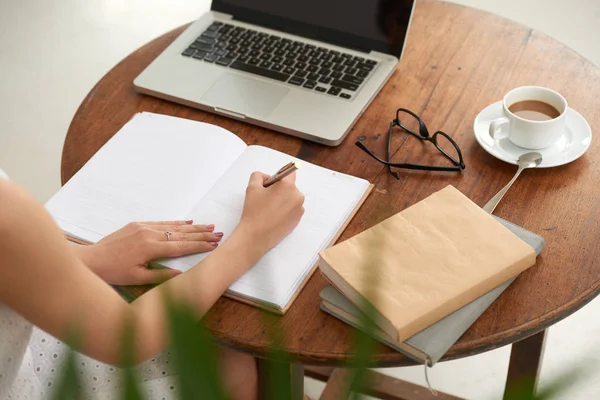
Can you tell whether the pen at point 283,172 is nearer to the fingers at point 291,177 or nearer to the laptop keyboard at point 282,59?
the fingers at point 291,177

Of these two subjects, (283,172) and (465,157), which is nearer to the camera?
(283,172)

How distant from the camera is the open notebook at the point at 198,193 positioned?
96cm

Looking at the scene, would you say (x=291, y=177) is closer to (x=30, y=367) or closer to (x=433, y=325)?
(x=433, y=325)

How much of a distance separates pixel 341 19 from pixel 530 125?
1.41 ft

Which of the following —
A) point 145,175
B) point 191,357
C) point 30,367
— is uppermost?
point 191,357

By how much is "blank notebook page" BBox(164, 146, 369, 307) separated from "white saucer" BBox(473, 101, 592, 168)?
0.73ft

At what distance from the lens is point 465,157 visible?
1142 millimetres

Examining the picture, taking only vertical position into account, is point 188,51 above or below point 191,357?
below

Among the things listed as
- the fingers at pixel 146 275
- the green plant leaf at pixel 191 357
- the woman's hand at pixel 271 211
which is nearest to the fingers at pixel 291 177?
the woman's hand at pixel 271 211

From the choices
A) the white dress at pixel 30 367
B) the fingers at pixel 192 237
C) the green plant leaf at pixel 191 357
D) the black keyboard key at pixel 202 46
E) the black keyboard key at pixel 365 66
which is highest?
the green plant leaf at pixel 191 357

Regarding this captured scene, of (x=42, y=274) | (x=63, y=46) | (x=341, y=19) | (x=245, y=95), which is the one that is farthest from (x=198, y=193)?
(x=63, y=46)

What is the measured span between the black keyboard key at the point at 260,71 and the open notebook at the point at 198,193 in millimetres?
180

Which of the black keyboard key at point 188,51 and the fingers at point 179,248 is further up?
the fingers at point 179,248

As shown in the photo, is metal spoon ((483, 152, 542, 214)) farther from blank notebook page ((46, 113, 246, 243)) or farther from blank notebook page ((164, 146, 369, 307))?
blank notebook page ((46, 113, 246, 243))
